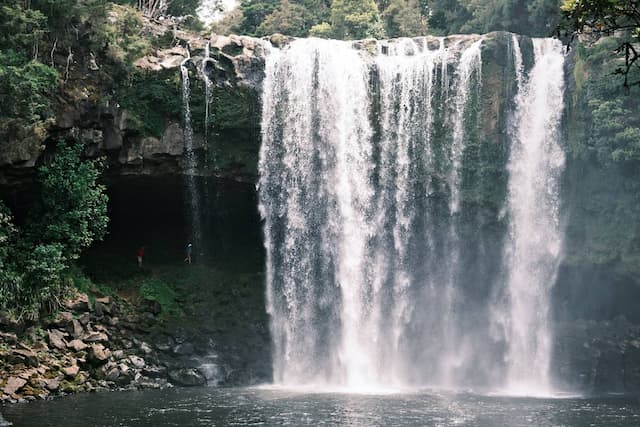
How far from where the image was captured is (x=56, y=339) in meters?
24.7

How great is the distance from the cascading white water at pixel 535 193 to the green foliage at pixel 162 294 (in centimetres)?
1234

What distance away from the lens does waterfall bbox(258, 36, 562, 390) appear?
29.8 meters

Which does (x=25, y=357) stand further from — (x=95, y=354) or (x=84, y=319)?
(x=84, y=319)

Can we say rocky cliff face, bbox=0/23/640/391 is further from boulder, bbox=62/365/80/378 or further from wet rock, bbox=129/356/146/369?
boulder, bbox=62/365/80/378

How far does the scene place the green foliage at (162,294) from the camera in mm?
29578

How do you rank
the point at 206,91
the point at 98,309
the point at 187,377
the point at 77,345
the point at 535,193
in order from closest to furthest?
the point at 77,345 → the point at 187,377 → the point at 98,309 → the point at 206,91 → the point at 535,193

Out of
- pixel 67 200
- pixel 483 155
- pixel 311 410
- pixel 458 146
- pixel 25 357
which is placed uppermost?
pixel 458 146

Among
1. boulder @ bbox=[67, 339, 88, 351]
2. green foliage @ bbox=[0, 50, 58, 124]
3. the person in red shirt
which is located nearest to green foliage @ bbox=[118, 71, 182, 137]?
green foliage @ bbox=[0, 50, 58, 124]

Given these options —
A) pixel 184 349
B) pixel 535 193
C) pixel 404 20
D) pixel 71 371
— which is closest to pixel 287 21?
pixel 404 20

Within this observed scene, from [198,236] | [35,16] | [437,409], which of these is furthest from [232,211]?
[437,409]

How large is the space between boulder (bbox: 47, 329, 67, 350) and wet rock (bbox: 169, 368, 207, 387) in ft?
12.3

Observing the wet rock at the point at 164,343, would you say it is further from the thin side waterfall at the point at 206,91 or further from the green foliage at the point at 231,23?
the green foliage at the point at 231,23

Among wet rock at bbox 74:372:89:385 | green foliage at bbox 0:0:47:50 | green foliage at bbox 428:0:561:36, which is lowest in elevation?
wet rock at bbox 74:372:89:385

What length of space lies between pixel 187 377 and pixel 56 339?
4.50 meters
